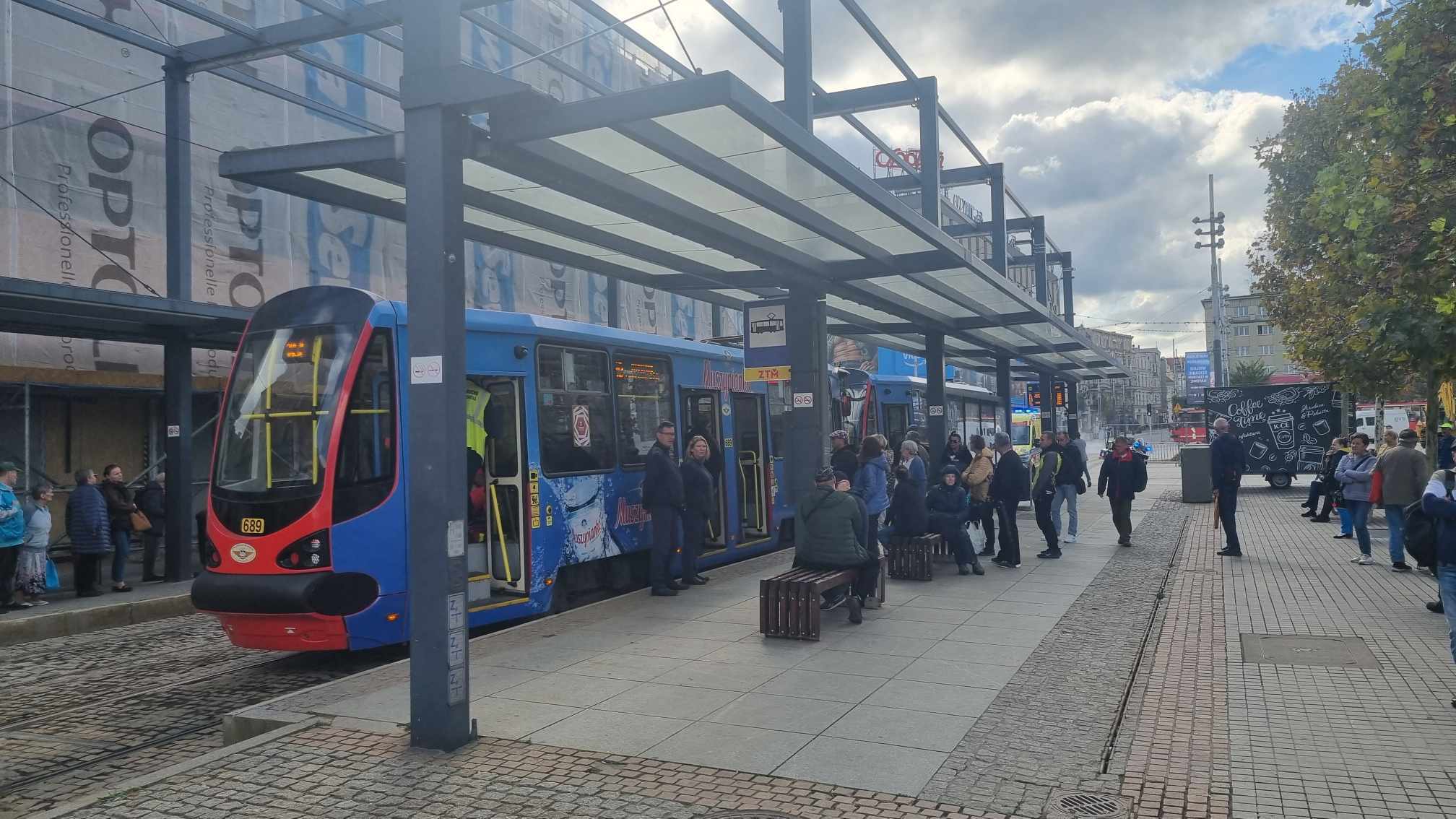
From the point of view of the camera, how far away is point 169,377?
13.6 meters

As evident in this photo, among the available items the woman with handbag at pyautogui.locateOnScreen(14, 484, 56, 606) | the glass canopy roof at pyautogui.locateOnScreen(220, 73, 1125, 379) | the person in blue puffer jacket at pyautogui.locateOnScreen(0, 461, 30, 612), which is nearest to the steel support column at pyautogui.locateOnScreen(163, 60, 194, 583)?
the woman with handbag at pyautogui.locateOnScreen(14, 484, 56, 606)

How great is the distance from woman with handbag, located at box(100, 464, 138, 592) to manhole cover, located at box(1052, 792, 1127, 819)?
12.4m

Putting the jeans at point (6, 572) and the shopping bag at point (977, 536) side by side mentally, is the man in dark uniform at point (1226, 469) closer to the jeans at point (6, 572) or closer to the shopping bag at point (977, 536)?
the shopping bag at point (977, 536)

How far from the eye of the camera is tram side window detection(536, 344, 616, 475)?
1038 centimetres

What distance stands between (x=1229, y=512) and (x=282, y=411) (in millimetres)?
11726

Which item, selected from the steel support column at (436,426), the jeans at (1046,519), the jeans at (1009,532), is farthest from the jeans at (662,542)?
the jeans at (1046,519)

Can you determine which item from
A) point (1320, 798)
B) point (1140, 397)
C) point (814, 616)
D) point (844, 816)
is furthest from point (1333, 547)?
point (1140, 397)

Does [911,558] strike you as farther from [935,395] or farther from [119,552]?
[119,552]

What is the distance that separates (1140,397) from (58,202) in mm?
168721

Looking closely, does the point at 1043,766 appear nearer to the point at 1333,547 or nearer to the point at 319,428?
the point at 319,428

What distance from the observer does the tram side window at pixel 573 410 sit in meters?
10.4

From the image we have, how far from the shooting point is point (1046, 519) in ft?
46.5

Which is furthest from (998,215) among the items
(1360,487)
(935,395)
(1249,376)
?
(1249,376)

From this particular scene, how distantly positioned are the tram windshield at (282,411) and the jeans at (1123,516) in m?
11.2
